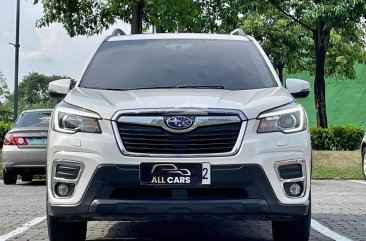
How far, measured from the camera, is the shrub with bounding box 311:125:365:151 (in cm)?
2283

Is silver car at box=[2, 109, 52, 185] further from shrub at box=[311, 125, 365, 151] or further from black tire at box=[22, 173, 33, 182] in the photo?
shrub at box=[311, 125, 365, 151]

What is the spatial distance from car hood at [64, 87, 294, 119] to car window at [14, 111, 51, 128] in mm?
8378

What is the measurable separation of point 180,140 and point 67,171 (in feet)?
2.84

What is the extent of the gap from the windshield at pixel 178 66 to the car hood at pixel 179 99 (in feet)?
0.93

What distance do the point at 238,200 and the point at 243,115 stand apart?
62cm

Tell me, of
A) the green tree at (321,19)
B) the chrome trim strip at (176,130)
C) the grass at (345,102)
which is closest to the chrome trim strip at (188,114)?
the chrome trim strip at (176,130)

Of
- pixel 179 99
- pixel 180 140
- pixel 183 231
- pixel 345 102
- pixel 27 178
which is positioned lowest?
pixel 345 102

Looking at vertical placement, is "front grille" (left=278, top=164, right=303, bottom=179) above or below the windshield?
below

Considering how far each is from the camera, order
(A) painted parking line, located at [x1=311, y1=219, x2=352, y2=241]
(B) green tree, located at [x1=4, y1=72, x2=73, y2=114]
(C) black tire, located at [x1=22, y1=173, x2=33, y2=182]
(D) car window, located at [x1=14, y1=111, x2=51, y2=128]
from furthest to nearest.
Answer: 1. (B) green tree, located at [x1=4, y1=72, x2=73, y2=114]
2. (C) black tire, located at [x1=22, y1=173, x2=33, y2=182]
3. (D) car window, located at [x1=14, y1=111, x2=51, y2=128]
4. (A) painted parking line, located at [x1=311, y1=219, x2=352, y2=241]

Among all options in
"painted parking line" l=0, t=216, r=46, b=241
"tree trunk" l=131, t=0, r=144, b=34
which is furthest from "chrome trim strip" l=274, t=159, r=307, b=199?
"tree trunk" l=131, t=0, r=144, b=34

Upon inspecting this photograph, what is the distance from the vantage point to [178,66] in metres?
6.62

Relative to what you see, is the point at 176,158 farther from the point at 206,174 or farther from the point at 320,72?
the point at 320,72

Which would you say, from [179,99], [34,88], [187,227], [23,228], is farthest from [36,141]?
[34,88]

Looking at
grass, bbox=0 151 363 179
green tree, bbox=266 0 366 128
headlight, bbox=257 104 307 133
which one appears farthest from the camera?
green tree, bbox=266 0 366 128
